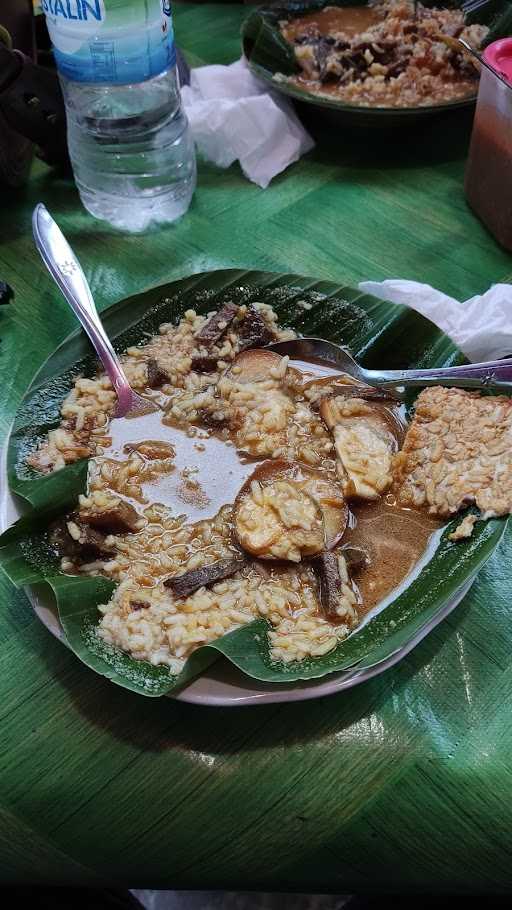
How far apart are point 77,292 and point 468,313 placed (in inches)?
35.5

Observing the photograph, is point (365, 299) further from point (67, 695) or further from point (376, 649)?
point (67, 695)

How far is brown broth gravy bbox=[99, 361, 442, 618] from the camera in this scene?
1319mm

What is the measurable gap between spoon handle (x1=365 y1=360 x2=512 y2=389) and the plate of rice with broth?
30mm

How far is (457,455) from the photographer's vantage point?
55.7 inches

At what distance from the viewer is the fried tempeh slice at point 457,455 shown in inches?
52.9

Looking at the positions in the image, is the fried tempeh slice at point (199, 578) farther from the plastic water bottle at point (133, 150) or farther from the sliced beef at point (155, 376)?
the plastic water bottle at point (133, 150)

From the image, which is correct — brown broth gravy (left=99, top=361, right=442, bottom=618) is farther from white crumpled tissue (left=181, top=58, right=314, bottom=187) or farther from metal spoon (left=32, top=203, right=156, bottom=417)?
white crumpled tissue (left=181, top=58, right=314, bottom=187)

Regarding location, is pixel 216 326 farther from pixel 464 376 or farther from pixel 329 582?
pixel 329 582

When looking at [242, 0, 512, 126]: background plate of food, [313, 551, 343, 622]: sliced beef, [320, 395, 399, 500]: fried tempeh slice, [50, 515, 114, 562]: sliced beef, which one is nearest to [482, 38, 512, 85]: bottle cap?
[242, 0, 512, 126]: background plate of food

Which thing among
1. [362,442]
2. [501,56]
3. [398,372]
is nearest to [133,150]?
[501,56]

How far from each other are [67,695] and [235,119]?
6.06 feet

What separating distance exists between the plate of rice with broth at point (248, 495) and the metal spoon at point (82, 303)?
0.08ft

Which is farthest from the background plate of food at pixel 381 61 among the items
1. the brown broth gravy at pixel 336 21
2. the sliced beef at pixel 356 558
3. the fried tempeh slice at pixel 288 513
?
the sliced beef at pixel 356 558

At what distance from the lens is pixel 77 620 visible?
1.19m
